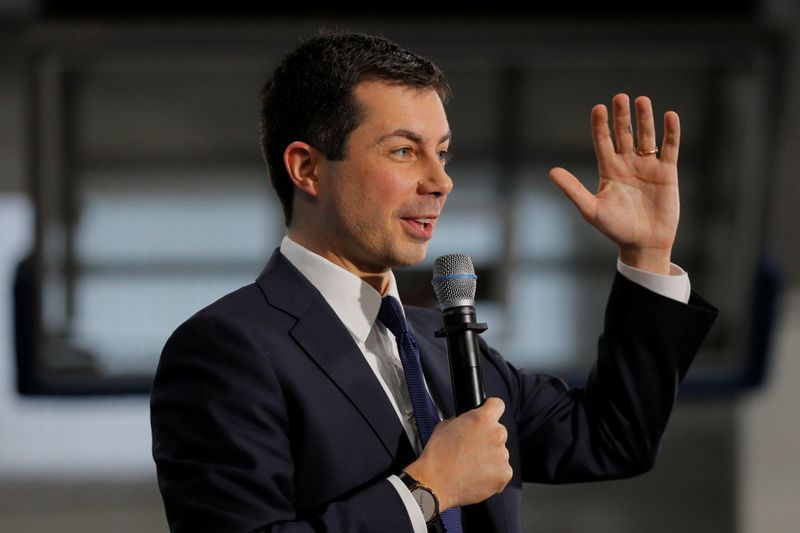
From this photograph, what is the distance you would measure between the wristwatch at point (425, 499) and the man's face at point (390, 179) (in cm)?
30

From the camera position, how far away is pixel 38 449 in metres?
5.00

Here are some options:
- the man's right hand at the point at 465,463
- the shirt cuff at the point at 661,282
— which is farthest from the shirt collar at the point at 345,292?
the shirt cuff at the point at 661,282

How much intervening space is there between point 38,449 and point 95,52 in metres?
1.77

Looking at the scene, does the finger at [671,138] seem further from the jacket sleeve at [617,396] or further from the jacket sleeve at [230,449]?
the jacket sleeve at [230,449]

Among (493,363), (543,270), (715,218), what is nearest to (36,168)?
(543,270)

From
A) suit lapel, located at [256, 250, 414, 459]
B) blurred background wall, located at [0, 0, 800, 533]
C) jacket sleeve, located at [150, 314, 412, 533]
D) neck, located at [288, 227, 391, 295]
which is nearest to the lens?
jacket sleeve, located at [150, 314, 412, 533]

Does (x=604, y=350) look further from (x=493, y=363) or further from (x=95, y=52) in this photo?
(x=95, y=52)

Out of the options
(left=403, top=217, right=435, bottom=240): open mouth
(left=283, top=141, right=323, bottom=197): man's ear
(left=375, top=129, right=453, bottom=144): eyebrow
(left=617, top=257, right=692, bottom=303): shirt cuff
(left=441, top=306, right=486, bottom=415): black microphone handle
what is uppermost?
(left=375, top=129, right=453, bottom=144): eyebrow

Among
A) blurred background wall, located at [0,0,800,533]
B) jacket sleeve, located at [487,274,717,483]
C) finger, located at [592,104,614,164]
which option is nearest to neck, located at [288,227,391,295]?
jacket sleeve, located at [487,274,717,483]

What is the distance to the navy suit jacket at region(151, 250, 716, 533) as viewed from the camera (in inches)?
51.7

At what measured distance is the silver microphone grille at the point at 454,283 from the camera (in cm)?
149

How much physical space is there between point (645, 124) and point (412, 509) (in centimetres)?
63

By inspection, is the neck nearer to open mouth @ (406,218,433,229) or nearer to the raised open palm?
open mouth @ (406,218,433,229)

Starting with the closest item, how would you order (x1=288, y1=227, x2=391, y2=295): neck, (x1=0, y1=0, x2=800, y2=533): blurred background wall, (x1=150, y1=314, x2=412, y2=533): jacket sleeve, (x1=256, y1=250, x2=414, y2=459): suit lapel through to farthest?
1. (x1=150, y1=314, x2=412, y2=533): jacket sleeve
2. (x1=256, y1=250, x2=414, y2=459): suit lapel
3. (x1=288, y1=227, x2=391, y2=295): neck
4. (x1=0, y1=0, x2=800, y2=533): blurred background wall
